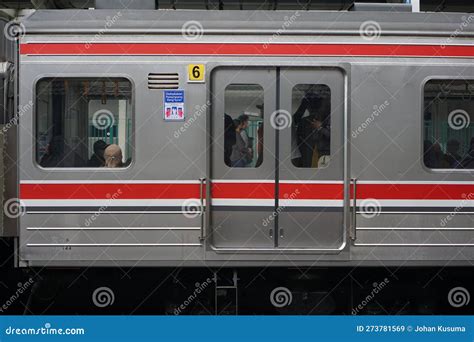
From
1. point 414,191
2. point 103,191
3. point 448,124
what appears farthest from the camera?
point 448,124

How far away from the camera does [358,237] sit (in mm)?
7434

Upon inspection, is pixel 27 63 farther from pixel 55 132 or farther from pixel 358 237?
pixel 358 237

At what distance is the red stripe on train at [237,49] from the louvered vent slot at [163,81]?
242 mm

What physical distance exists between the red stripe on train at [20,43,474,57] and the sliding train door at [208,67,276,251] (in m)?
0.22

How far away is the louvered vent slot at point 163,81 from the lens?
739cm

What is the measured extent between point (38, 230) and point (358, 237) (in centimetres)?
332

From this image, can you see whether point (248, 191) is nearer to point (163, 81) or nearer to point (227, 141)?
point (227, 141)

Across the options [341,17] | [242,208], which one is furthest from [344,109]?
[242,208]

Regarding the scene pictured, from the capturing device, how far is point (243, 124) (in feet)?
24.5

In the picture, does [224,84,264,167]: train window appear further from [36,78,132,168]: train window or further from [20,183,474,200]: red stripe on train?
[36,78,132,168]: train window

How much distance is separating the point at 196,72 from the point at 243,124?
0.73 metres

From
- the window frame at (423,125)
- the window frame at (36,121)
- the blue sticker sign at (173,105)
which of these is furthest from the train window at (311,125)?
the window frame at (36,121)

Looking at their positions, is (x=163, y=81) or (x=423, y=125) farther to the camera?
(x=423, y=125)

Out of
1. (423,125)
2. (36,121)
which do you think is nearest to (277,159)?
(423,125)
